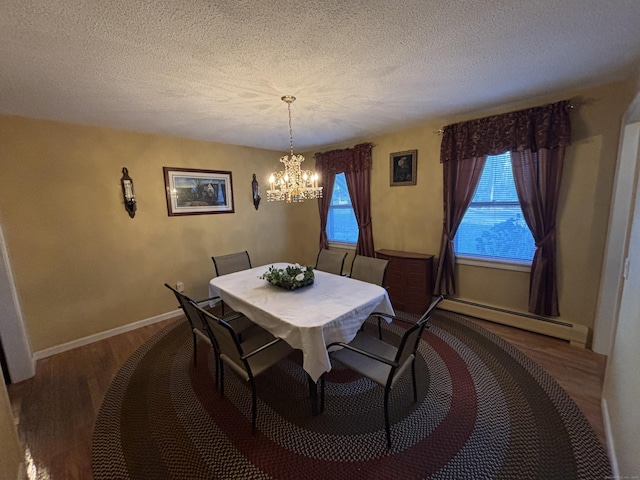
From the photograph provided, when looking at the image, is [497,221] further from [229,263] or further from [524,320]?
[229,263]

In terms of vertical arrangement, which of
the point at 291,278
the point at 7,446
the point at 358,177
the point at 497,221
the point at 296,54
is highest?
the point at 296,54

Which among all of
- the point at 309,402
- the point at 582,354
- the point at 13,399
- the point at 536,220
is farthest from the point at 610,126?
the point at 13,399

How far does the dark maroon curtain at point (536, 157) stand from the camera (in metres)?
2.35

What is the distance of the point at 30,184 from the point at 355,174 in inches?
141

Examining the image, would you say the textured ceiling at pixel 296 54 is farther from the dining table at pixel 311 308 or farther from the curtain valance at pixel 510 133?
the dining table at pixel 311 308

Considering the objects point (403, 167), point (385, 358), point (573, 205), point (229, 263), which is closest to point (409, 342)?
point (385, 358)

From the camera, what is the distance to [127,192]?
2916 mm

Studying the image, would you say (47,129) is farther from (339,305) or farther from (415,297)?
(415,297)

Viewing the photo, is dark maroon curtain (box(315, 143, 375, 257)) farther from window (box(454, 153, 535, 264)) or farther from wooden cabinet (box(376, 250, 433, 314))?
window (box(454, 153, 535, 264))

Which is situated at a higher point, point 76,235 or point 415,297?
point 76,235

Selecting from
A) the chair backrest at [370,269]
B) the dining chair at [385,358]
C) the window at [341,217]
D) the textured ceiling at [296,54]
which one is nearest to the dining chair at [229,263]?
the chair backrest at [370,269]

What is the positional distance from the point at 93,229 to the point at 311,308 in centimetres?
262

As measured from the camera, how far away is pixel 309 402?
1.89 m

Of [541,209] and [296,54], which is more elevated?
[296,54]
